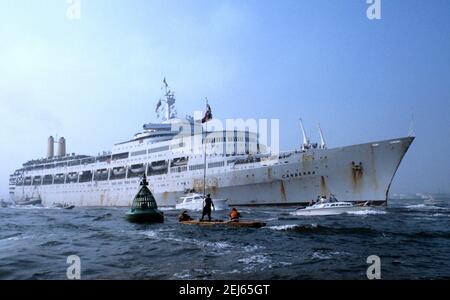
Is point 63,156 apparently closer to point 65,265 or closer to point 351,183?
point 351,183

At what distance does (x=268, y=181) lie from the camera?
124 feet

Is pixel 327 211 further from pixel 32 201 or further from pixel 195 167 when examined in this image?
pixel 32 201

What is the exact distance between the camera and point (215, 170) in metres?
41.8

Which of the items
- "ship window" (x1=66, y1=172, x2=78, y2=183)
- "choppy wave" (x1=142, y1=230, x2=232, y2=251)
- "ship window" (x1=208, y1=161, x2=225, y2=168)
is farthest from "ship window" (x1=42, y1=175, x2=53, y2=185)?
"choppy wave" (x1=142, y1=230, x2=232, y2=251)

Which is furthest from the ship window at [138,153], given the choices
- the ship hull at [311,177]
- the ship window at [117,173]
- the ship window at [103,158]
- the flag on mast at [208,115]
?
the flag on mast at [208,115]

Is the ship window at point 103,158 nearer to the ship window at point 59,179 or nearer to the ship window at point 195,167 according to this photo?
the ship window at point 59,179

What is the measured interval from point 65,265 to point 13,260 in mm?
2300

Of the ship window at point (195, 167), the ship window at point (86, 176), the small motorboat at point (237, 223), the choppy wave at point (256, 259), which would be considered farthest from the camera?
the ship window at point (86, 176)

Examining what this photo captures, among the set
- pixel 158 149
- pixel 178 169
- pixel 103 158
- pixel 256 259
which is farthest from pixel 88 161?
pixel 256 259

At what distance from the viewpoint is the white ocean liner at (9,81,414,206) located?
3419 cm

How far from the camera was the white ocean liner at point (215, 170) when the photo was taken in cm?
3419

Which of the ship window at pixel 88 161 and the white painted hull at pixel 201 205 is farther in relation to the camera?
the ship window at pixel 88 161

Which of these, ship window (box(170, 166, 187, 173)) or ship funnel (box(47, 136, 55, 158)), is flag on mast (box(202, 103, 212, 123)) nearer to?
ship window (box(170, 166, 187, 173))
